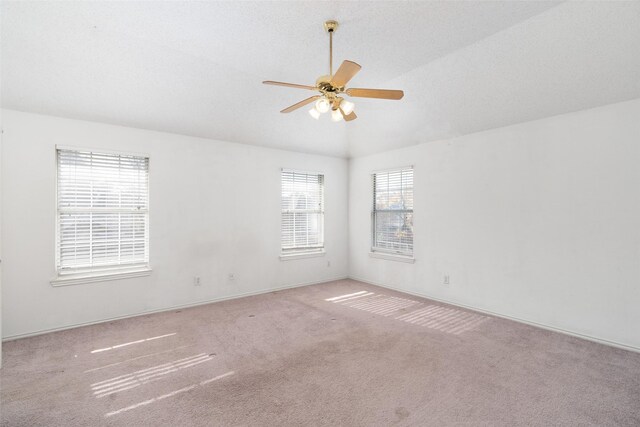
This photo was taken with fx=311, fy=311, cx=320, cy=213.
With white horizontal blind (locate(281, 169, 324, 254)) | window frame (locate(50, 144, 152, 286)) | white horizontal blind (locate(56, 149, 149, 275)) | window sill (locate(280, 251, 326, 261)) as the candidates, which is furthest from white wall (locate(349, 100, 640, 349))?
white horizontal blind (locate(56, 149, 149, 275))

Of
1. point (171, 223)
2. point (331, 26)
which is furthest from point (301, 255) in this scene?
point (331, 26)

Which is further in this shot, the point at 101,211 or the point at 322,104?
the point at 101,211

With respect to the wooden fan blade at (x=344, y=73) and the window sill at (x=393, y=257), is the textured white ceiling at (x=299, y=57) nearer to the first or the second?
the wooden fan blade at (x=344, y=73)

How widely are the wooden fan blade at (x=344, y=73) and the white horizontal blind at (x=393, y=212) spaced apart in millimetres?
3185

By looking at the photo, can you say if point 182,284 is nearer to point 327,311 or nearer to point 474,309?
point 327,311

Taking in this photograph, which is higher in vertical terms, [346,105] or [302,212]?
[346,105]

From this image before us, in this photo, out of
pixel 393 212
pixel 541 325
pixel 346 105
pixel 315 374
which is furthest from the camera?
pixel 393 212

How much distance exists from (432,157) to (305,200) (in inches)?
90.4

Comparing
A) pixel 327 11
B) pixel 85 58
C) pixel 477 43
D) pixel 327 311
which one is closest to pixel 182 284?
pixel 327 311

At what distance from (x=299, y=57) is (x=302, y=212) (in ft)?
10.0

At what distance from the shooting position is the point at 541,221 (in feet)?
11.9

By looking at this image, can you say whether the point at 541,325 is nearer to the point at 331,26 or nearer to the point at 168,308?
the point at 331,26

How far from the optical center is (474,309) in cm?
422

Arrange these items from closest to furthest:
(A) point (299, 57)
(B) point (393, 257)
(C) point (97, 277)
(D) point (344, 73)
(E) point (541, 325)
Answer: (D) point (344, 73) < (A) point (299, 57) < (E) point (541, 325) < (C) point (97, 277) < (B) point (393, 257)
